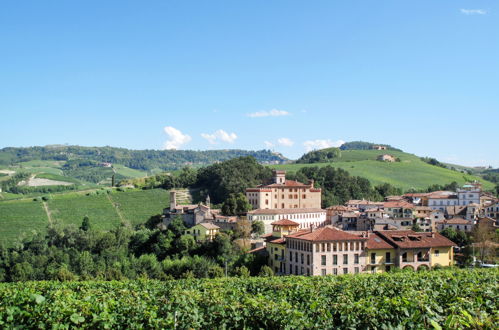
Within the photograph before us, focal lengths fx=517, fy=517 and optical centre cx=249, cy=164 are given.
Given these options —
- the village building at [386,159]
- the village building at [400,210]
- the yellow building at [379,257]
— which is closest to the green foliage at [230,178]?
the village building at [400,210]

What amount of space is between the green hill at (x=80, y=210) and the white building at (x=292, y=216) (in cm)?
2737

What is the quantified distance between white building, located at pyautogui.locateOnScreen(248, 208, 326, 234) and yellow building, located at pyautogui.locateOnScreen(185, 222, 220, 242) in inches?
302

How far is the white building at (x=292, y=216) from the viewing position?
82625 millimetres

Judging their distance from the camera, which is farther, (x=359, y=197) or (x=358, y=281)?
(x=359, y=197)

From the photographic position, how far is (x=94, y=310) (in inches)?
788

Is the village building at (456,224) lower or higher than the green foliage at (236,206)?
lower

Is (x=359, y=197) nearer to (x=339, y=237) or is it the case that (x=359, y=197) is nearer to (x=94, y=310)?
(x=339, y=237)

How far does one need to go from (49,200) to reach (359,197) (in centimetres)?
6780

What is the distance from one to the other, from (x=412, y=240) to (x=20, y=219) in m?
72.0

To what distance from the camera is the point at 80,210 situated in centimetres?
10619

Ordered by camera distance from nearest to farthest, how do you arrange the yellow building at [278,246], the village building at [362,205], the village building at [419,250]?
the village building at [419,250] → the yellow building at [278,246] → the village building at [362,205]

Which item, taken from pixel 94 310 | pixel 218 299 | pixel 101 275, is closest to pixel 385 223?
pixel 101 275

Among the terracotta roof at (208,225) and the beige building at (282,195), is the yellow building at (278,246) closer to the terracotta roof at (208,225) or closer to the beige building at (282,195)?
the terracotta roof at (208,225)

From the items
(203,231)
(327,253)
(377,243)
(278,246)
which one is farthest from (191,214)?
(377,243)
